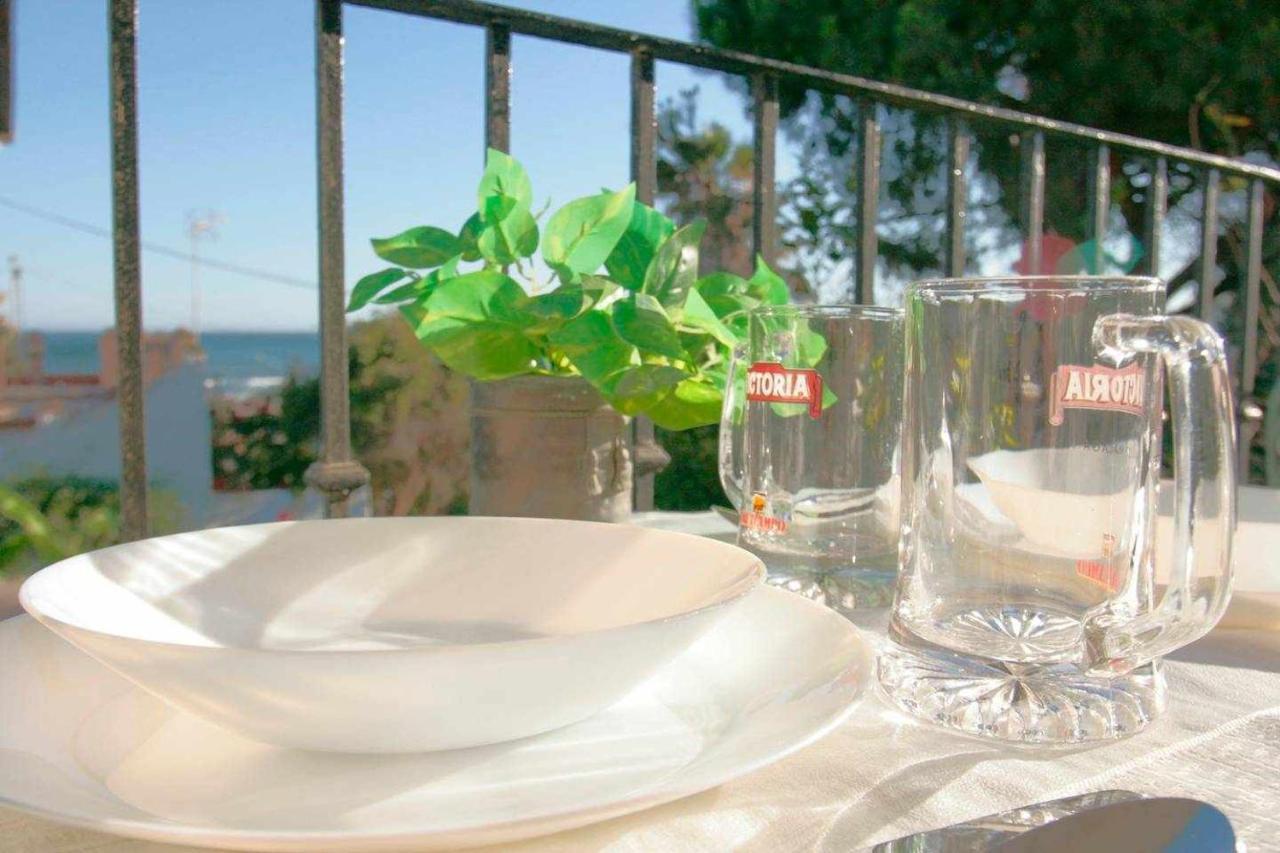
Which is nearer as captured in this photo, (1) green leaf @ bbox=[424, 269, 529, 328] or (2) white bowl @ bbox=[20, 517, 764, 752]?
(2) white bowl @ bbox=[20, 517, 764, 752]

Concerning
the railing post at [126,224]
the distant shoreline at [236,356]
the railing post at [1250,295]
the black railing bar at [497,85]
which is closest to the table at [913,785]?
the railing post at [126,224]

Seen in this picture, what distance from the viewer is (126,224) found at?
3.00 ft

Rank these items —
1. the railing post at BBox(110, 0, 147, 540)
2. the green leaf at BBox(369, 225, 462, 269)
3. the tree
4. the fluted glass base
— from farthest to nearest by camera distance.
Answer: the tree < the railing post at BBox(110, 0, 147, 540) < the green leaf at BBox(369, 225, 462, 269) < the fluted glass base

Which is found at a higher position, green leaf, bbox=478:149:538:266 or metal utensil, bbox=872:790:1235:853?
green leaf, bbox=478:149:538:266

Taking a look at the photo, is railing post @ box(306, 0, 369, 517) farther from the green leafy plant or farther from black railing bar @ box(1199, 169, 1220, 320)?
black railing bar @ box(1199, 169, 1220, 320)

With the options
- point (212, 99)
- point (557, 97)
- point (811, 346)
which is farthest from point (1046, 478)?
point (212, 99)

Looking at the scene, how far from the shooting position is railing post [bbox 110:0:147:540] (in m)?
0.88

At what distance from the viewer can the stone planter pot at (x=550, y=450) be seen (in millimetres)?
657

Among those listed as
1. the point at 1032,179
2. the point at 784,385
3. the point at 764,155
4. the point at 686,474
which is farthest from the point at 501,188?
the point at 686,474

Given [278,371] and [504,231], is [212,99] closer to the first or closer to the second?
[278,371]

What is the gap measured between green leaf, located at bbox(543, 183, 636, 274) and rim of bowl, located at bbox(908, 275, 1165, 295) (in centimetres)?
28

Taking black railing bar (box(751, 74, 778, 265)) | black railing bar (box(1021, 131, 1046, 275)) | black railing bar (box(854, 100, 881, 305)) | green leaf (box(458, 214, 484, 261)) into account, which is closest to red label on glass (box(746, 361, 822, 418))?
green leaf (box(458, 214, 484, 261))

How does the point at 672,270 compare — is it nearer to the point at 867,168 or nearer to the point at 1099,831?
the point at 1099,831

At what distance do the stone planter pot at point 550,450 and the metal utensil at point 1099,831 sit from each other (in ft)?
1.39
